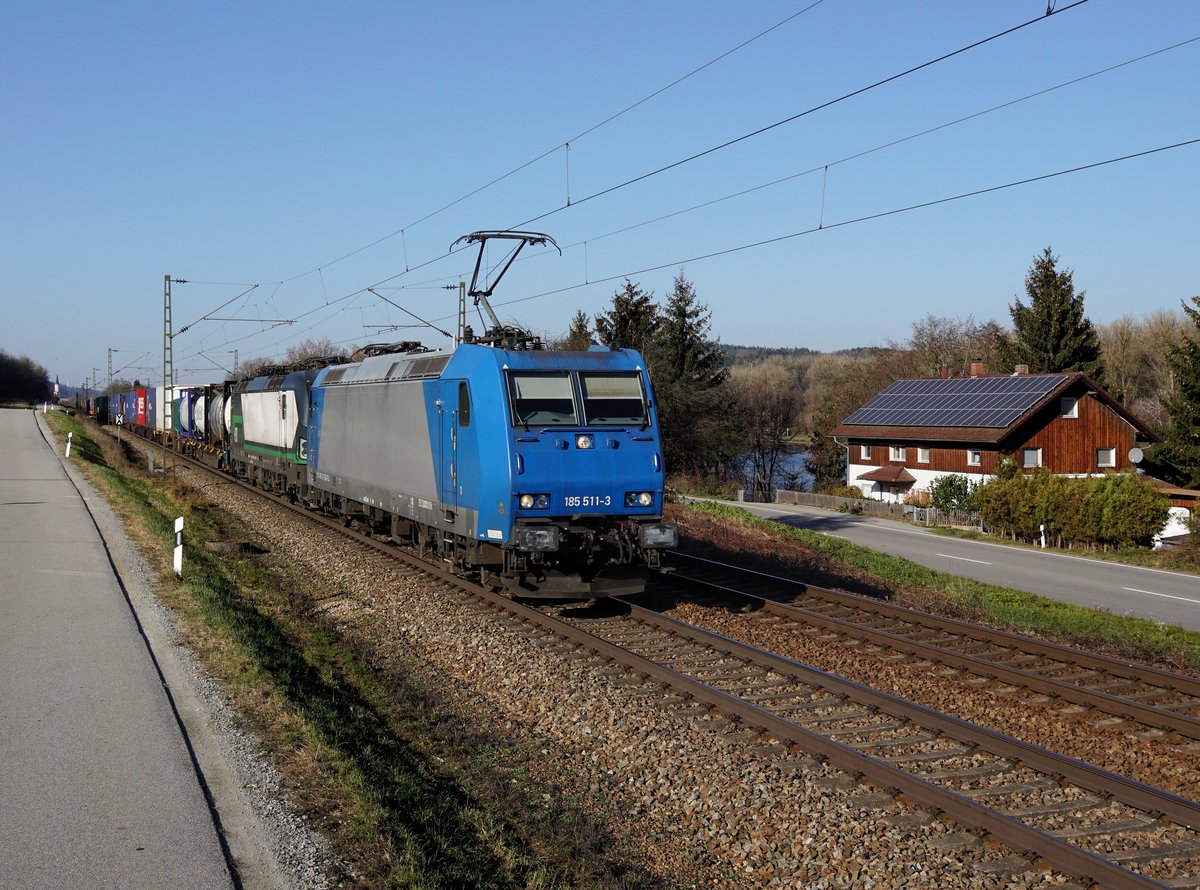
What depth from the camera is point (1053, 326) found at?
189 ft

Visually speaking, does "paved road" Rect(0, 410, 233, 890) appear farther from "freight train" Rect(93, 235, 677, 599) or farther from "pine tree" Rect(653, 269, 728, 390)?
"pine tree" Rect(653, 269, 728, 390)

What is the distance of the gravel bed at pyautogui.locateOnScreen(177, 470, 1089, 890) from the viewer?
6.23 m

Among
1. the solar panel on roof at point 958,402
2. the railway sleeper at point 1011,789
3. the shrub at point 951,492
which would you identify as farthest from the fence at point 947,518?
the railway sleeper at point 1011,789

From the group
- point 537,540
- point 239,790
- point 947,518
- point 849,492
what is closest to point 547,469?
point 537,540

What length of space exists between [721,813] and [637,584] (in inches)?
232

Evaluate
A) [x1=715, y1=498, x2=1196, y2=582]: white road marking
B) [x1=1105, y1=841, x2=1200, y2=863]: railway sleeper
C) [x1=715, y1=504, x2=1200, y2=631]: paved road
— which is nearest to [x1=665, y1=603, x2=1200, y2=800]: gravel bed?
[x1=1105, y1=841, x2=1200, y2=863]: railway sleeper

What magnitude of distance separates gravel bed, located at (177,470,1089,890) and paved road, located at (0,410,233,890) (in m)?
2.76

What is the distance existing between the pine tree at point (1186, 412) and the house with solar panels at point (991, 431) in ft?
4.86

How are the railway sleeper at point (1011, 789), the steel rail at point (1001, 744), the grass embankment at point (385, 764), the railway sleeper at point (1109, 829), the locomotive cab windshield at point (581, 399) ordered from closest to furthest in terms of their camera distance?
the grass embankment at point (385, 764), the railway sleeper at point (1109, 829), the steel rail at point (1001, 744), the railway sleeper at point (1011, 789), the locomotive cab windshield at point (581, 399)

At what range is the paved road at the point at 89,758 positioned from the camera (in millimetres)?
5805

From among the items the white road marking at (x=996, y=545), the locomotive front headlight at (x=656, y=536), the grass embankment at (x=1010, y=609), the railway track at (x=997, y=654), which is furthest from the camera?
the white road marking at (x=996, y=545)

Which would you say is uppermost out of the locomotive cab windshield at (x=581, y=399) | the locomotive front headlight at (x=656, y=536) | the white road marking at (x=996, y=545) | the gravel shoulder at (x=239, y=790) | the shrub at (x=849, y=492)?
the locomotive cab windshield at (x=581, y=399)

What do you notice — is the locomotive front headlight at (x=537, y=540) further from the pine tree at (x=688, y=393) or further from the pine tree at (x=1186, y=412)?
the pine tree at (x=1186, y=412)

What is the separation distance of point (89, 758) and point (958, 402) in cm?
4401
